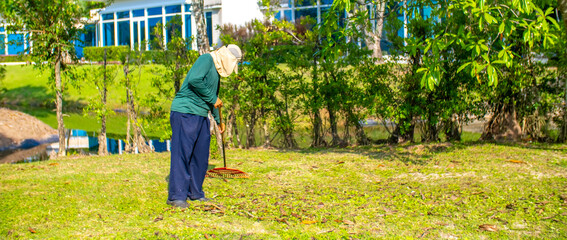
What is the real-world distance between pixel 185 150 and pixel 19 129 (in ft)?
40.7

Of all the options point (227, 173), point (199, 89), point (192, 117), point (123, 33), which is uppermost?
point (123, 33)

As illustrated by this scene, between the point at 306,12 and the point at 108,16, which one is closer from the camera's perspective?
the point at 306,12

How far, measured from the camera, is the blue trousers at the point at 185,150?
18.0 ft

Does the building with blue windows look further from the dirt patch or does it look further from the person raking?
the person raking

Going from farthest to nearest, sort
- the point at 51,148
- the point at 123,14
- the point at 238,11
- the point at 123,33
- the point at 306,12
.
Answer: the point at 123,33 < the point at 123,14 < the point at 238,11 < the point at 306,12 < the point at 51,148

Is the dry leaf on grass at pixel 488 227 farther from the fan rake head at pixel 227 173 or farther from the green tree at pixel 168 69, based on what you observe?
the green tree at pixel 168 69

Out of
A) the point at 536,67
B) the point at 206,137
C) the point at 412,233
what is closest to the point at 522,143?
the point at 536,67

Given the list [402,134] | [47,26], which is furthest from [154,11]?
[402,134]

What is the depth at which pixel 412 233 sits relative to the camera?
4699mm

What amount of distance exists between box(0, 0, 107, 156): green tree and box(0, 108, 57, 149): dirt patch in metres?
6.15

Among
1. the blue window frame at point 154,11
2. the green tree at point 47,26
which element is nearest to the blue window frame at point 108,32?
the blue window frame at point 154,11

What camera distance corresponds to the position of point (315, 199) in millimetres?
5906

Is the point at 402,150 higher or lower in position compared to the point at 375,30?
lower

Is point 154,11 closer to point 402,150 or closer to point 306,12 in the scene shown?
point 306,12
